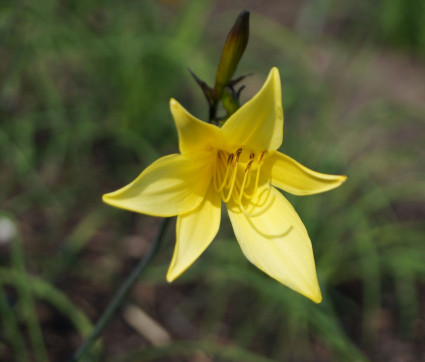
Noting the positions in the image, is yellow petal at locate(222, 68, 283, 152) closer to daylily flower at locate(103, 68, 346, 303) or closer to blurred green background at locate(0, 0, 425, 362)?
daylily flower at locate(103, 68, 346, 303)

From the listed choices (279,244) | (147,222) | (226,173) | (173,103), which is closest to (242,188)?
(226,173)

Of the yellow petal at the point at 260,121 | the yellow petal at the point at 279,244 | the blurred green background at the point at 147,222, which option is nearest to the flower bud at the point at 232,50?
the yellow petal at the point at 260,121

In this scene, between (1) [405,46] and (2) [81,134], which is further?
(1) [405,46]

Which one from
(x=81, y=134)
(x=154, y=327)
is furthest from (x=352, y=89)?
(x=154, y=327)

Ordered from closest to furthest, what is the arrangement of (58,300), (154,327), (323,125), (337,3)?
(58,300) → (154,327) → (323,125) → (337,3)

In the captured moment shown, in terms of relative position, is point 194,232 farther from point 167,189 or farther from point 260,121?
point 260,121

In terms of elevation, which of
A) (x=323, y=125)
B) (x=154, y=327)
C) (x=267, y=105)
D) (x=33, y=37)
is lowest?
(x=154, y=327)

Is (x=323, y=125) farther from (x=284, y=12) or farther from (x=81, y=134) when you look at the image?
(x=284, y=12)
